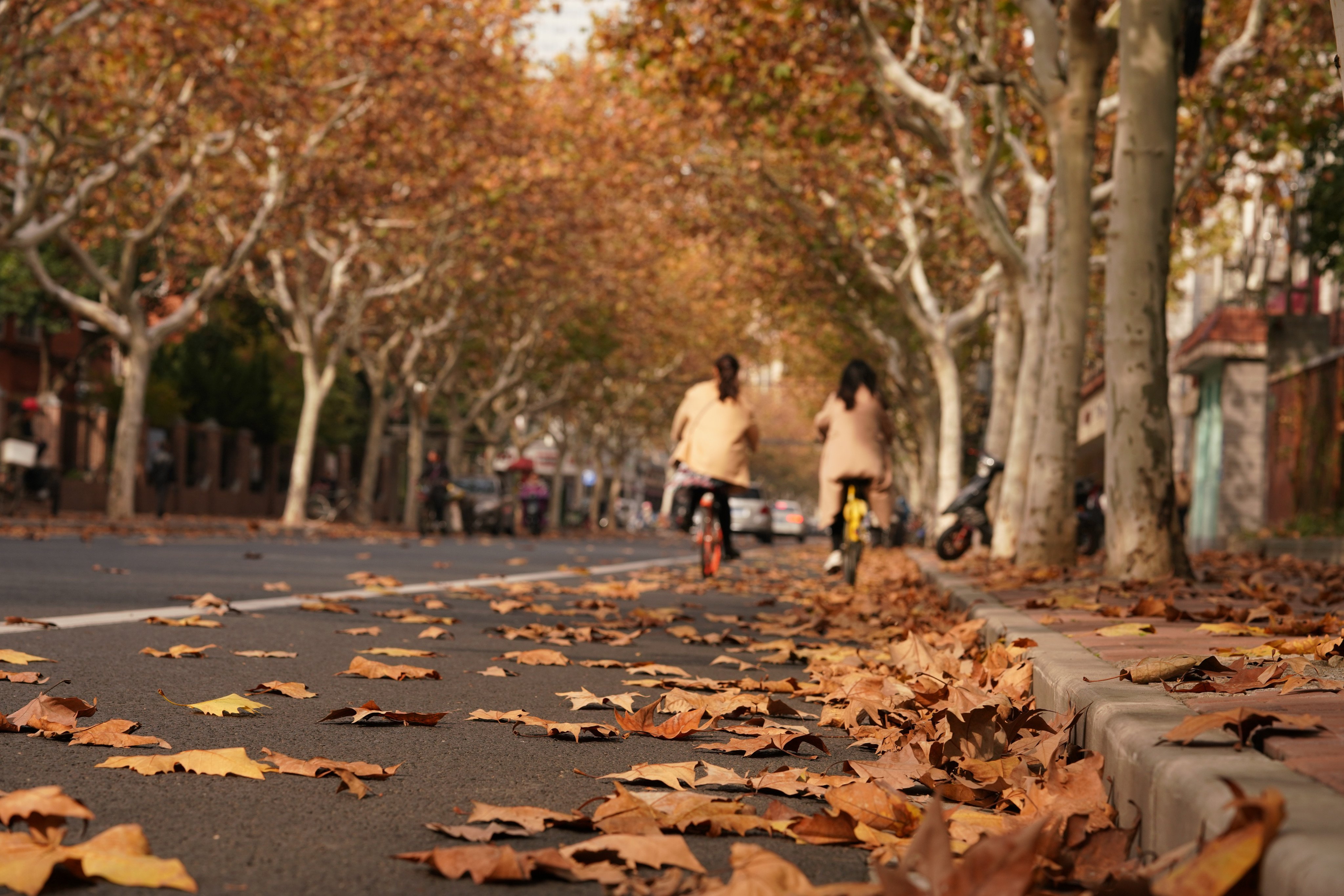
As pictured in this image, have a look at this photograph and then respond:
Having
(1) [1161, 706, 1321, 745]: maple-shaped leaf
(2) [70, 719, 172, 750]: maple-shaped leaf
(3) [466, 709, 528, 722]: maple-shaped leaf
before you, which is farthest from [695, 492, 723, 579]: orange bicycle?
(1) [1161, 706, 1321, 745]: maple-shaped leaf

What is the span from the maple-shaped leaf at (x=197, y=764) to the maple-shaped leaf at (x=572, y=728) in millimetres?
978

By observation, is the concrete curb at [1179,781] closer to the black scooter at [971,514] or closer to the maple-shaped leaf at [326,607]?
the maple-shaped leaf at [326,607]

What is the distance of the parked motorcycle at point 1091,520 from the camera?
2238 centimetres

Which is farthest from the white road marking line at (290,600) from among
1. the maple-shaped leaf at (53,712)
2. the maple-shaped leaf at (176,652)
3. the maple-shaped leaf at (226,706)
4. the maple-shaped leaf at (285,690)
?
the maple-shaped leaf at (53,712)

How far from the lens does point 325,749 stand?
4082mm

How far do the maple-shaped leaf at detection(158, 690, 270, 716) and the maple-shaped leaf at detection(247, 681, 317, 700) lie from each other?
24 cm

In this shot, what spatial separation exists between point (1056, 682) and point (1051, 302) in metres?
9.20

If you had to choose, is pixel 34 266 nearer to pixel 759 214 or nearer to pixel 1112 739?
pixel 759 214

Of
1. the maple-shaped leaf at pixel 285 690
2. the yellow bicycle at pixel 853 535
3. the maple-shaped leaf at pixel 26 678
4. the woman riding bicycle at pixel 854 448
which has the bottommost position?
the maple-shaped leaf at pixel 285 690

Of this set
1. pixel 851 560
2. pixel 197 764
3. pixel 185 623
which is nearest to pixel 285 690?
pixel 197 764

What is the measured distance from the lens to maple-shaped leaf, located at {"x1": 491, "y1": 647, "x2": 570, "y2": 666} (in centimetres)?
641

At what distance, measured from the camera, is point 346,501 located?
38.4 meters

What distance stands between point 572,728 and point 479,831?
54.2 inches

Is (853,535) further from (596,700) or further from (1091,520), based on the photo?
(1091,520)
